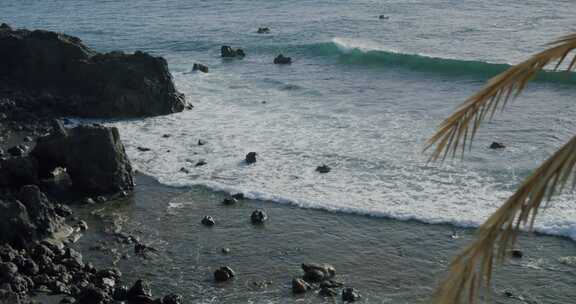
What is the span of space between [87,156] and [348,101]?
12.2 m

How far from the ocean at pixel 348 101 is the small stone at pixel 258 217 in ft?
3.81

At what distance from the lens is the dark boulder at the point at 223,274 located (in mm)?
14664

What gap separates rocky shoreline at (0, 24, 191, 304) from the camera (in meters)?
14.1

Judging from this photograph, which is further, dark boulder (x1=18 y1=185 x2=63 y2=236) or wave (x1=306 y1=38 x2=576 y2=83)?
wave (x1=306 y1=38 x2=576 y2=83)

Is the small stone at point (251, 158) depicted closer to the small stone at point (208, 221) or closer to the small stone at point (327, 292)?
the small stone at point (208, 221)

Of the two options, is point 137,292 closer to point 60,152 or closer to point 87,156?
point 87,156

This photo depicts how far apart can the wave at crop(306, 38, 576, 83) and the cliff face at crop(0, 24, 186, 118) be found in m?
11.7

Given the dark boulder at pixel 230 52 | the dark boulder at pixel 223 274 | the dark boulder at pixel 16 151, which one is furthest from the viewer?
the dark boulder at pixel 230 52

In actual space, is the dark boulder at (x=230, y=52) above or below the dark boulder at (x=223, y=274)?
above

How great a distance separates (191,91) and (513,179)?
48.9ft

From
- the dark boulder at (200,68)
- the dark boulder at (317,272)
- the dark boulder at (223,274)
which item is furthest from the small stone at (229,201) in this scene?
the dark boulder at (200,68)

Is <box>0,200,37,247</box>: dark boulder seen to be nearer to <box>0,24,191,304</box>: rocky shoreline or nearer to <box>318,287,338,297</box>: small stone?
<box>0,24,191,304</box>: rocky shoreline

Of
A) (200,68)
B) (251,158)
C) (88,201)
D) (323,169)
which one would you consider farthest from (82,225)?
(200,68)

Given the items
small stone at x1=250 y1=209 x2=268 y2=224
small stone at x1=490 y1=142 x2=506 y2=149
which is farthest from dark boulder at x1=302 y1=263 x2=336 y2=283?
small stone at x1=490 y1=142 x2=506 y2=149
